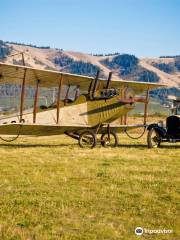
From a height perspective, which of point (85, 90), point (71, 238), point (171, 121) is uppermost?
point (85, 90)

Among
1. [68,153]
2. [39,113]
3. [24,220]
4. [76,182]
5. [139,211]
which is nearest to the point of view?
[24,220]

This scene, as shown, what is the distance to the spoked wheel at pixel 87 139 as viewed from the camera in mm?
18922

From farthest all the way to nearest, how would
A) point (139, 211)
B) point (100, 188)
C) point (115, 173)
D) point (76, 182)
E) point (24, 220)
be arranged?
point (115, 173) → point (76, 182) → point (100, 188) → point (139, 211) → point (24, 220)

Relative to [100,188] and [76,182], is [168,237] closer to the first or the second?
[100,188]

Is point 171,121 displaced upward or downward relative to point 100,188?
upward

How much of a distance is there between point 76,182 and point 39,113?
9.14m

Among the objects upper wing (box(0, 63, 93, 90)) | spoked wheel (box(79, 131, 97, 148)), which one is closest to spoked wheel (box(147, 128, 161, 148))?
spoked wheel (box(79, 131, 97, 148))

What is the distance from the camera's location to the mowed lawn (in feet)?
21.9

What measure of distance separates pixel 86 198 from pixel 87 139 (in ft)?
35.9

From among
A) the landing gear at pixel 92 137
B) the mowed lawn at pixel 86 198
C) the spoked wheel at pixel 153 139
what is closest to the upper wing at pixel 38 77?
the landing gear at pixel 92 137

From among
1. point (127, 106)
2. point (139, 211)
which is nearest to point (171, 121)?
point (127, 106)

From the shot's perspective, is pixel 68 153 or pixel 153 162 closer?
pixel 153 162

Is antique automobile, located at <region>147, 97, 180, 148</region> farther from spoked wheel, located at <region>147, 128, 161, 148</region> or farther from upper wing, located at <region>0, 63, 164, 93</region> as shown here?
upper wing, located at <region>0, 63, 164, 93</region>

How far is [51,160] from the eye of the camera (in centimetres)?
1398
